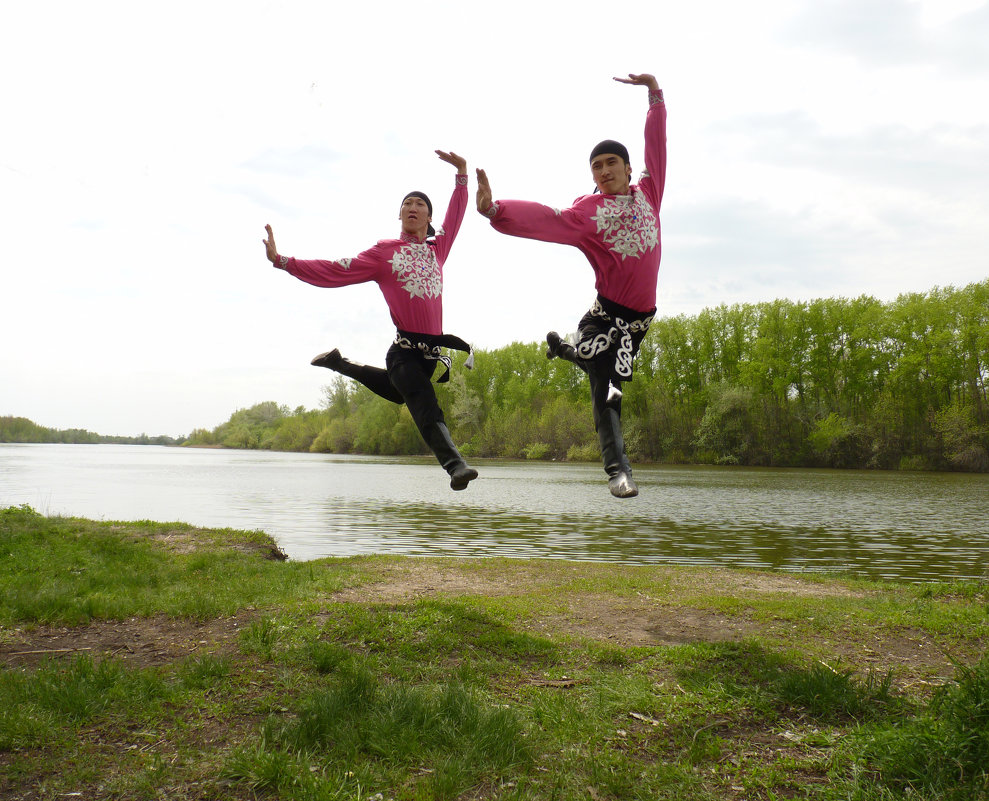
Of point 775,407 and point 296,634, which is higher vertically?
point 775,407

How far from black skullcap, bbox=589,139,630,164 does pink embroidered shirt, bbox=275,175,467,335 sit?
144cm

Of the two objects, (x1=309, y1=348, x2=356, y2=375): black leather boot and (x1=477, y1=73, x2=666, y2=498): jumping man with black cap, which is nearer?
(x1=477, y1=73, x2=666, y2=498): jumping man with black cap

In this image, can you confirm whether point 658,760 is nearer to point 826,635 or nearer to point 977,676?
point 977,676

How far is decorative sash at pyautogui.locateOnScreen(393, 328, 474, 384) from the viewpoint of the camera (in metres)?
6.50

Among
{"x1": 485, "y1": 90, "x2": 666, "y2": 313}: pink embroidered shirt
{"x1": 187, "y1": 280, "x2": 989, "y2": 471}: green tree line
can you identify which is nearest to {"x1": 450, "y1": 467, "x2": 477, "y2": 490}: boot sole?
{"x1": 485, "y1": 90, "x2": 666, "y2": 313}: pink embroidered shirt

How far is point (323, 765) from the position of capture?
3961 millimetres

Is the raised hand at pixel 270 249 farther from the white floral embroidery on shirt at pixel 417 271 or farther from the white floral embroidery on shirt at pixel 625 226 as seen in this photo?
the white floral embroidery on shirt at pixel 625 226

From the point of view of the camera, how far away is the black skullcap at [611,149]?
5.82 m

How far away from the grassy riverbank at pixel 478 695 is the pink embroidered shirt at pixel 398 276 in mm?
2988

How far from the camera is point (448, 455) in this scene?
21.2 ft

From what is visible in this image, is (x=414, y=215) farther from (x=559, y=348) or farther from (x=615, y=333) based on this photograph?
(x=615, y=333)

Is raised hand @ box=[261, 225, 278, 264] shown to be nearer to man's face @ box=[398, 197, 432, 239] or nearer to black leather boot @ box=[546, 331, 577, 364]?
man's face @ box=[398, 197, 432, 239]

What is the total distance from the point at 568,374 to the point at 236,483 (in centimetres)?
2185

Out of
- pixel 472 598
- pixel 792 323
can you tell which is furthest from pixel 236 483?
pixel 792 323
